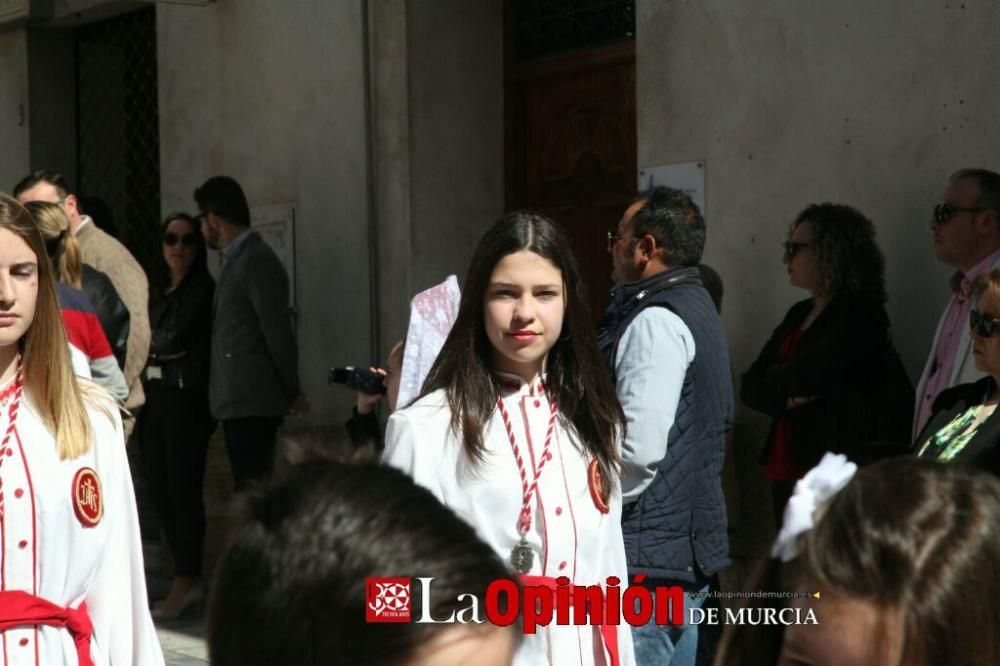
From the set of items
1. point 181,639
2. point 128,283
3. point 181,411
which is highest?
point 128,283

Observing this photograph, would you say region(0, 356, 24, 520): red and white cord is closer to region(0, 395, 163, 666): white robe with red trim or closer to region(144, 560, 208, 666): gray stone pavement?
region(0, 395, 163, 666): white robe with red trim

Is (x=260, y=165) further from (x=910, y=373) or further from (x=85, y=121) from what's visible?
(x=910, y=373)

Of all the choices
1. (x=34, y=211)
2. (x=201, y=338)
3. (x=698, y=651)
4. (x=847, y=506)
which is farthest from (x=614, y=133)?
(x=847, y=506)

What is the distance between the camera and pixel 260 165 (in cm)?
1051

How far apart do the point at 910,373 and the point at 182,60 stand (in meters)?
6.11

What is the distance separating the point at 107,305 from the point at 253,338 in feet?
4.14

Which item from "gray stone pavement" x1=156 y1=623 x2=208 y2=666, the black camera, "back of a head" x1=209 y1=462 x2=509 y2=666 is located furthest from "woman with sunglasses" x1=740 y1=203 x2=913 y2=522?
"back of a head" x1=209 y1=462 x2=509 y2=666

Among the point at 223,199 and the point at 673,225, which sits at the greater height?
the point at 223,199

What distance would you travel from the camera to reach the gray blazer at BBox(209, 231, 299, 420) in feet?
28.8

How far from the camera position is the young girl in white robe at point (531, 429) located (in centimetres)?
379


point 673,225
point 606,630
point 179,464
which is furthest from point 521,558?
point 179,464

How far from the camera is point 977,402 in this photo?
4688 mm

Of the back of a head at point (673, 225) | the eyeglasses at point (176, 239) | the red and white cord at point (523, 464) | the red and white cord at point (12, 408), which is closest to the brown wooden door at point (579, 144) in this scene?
the eyeglasses at point (176, 239)

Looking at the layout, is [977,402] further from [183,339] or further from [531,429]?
[183,339]
